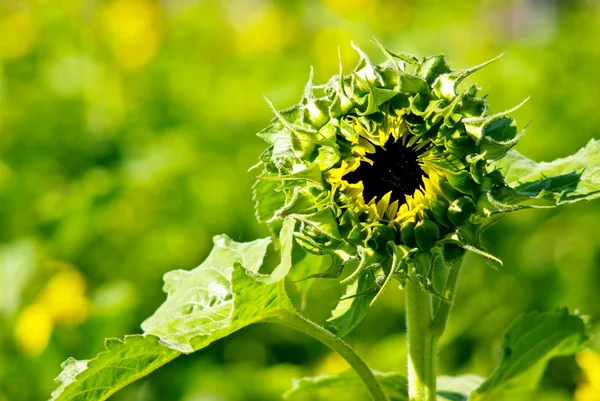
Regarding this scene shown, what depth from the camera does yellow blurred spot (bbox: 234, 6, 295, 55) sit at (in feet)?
14.6

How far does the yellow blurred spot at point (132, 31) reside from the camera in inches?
164

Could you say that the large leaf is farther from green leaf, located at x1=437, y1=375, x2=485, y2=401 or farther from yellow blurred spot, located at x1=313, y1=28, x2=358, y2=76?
yellow blurred spot, located at x1=313, y1=28, x2=358, y2=76

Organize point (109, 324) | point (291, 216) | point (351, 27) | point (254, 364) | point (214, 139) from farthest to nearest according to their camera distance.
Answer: point (351, 27), point (214, 139), point (254, 364), point (109, 324), point (291, 216)

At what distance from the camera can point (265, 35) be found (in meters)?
4.55

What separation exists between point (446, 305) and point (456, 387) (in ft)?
0.89

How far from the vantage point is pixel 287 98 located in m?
2.90

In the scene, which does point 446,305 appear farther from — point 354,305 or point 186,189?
point 186,189

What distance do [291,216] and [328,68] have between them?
2.91 m

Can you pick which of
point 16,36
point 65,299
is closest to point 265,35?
point 16,36

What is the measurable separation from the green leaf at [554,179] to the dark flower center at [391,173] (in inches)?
3.3

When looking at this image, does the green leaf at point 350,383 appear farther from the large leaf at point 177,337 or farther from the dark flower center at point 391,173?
the dark flower center at point 391,173

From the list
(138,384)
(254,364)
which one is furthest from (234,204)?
(138,384)

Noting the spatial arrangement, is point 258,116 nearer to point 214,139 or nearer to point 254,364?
point 214,139

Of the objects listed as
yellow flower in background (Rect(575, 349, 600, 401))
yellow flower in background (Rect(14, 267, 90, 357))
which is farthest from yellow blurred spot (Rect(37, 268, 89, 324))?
yellow flower in background (Rect(575, 349, 600, 401))
